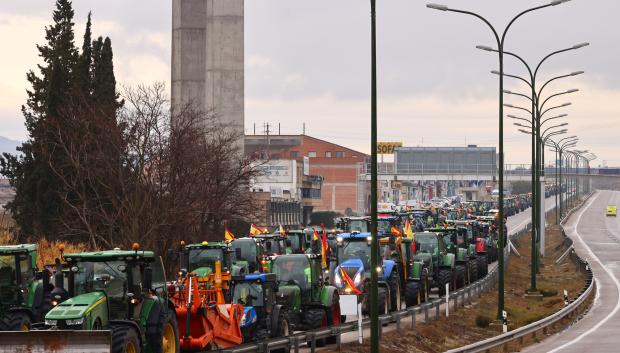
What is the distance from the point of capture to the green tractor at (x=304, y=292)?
30.2 meters

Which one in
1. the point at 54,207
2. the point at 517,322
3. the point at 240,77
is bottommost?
the point at 517,322

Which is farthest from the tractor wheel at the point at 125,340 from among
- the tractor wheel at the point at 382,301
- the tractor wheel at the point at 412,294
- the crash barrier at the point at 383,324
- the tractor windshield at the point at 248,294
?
the tractor wheel at the point at 412,294

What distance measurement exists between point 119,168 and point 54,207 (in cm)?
484

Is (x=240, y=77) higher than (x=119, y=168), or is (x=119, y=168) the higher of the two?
(x=240, y=77)

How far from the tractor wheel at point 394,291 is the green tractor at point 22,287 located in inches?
514

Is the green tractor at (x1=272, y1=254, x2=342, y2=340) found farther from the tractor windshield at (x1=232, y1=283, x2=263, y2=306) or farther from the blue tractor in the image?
the blue tractor

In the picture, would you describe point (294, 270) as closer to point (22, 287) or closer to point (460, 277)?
point (22, 287)

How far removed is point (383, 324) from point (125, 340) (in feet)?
50.0

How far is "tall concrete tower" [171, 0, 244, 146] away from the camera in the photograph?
8562 centimetres

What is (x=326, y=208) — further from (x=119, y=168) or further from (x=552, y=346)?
(x=552, y=346)

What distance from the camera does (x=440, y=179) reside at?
649 feet

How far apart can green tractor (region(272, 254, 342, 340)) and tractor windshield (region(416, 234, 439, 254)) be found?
52.3ft

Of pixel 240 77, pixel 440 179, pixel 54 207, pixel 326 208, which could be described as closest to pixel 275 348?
pixel 54 207

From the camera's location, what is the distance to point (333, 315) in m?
31.8
